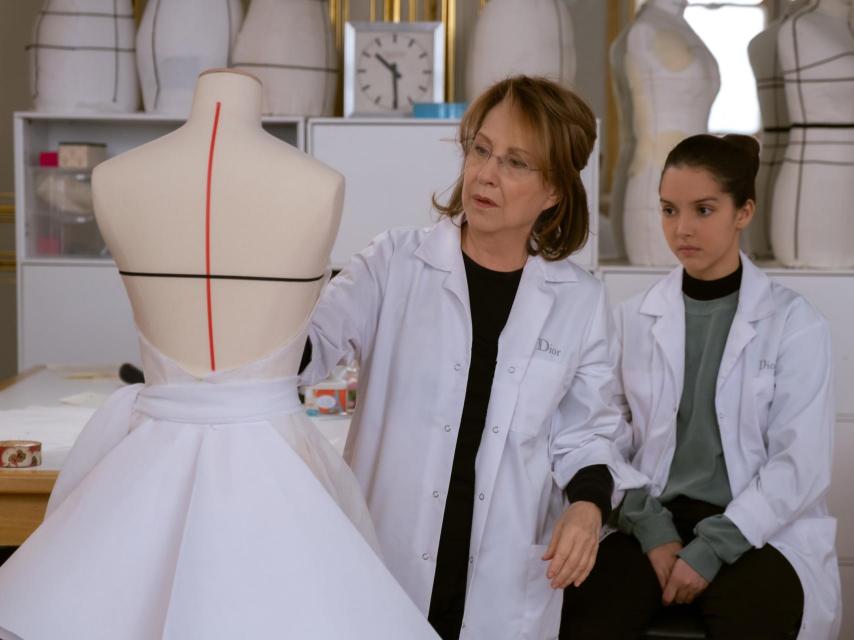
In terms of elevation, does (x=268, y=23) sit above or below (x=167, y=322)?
above

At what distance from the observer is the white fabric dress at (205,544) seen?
1369 millimetres

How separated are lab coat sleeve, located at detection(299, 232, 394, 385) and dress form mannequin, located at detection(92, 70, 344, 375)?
1.23 feet

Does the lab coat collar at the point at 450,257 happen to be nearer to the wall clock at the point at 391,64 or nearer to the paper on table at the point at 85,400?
the paper on table at the point at 85,400

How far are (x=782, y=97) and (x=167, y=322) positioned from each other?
2.79m

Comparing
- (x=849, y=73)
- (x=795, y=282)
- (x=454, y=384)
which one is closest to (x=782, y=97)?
(x=849, y=73)

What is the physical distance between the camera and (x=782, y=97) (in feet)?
12.4

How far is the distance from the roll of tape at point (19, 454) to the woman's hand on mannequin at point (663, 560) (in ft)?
3.94

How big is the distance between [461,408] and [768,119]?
88.2 inches

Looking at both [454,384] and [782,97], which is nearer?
[454,384]

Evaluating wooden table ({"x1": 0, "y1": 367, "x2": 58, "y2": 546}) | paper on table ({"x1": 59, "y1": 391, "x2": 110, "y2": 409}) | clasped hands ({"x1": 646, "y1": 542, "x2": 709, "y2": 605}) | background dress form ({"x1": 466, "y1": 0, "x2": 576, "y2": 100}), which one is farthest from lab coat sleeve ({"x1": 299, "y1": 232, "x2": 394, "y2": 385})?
background dress form ({"x1": 466, "y1": 0, "x2": 576, "y2": 100})

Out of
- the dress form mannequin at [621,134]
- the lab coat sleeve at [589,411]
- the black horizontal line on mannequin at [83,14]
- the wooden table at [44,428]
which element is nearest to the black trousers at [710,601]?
the lab coat sleeve at [589,411]

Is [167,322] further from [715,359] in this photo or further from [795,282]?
[795,282]

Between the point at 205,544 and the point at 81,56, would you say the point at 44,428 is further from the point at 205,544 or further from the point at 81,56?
the point at 81,56

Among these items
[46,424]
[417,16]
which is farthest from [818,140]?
[46,424]
